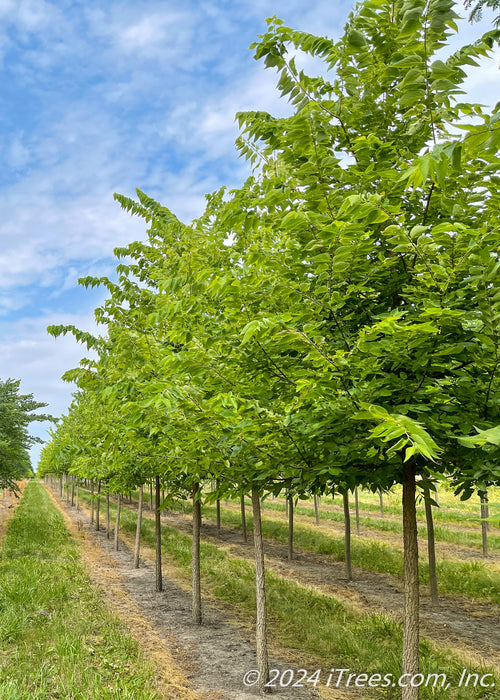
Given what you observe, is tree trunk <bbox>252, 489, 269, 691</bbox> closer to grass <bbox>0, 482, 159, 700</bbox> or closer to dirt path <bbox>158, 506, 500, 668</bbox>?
grass <bbox>0, 482, 159, 700</bbox>

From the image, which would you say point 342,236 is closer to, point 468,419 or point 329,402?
point 329,402

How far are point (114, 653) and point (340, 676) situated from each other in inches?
137

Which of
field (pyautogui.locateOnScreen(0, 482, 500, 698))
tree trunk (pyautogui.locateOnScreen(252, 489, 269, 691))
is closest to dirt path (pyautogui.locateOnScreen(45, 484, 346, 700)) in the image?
field (pyautogui.locateOnScreen(0, 482, 500, 698))

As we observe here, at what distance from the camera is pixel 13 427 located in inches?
730

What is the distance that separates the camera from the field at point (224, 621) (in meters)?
6.31

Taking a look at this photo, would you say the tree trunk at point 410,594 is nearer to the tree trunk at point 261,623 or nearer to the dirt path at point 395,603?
the tree trunk at point 261,623

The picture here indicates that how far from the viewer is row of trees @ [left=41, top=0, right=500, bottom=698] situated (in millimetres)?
2754

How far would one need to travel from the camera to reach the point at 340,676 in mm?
6844

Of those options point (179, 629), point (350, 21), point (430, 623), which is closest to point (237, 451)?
point (350, 21)

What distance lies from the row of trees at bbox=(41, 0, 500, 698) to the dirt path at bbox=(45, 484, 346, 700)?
3.58m

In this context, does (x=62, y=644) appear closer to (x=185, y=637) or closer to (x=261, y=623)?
(x=185, y=637)

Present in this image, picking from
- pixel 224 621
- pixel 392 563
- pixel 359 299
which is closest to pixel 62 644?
pixel 224 621

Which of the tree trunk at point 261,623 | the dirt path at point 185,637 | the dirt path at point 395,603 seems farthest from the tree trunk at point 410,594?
the dirt path at point 395,603

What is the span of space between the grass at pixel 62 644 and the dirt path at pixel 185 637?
A: 1.91ft
